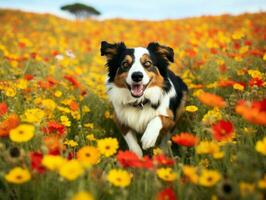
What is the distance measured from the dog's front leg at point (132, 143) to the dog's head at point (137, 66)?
44 cm

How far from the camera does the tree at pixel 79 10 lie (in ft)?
94.8

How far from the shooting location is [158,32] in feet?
36.0

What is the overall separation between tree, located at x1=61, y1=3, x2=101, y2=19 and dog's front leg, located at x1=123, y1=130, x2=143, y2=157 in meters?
25.6

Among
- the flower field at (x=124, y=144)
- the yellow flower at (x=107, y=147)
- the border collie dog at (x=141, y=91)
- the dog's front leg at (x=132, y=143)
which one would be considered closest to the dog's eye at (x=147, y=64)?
the border collie dog at (x=141, y=91)

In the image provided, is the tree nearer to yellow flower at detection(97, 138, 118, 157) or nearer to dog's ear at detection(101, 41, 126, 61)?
dog's ear at detection(101, 41, 126, 61)

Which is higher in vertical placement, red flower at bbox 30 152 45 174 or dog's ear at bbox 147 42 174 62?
dog's ear at bbox 147 42 174 62

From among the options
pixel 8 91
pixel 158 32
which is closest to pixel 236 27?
pixel 158 32

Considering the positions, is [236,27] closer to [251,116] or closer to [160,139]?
[160,139]

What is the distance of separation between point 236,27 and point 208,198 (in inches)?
391

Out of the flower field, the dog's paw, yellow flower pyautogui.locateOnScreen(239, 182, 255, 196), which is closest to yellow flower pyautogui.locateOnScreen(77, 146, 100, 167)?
the flower field

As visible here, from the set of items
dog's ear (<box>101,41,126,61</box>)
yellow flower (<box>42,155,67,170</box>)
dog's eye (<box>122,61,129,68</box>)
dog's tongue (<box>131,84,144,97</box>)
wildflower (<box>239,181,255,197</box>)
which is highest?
dog's ear (<box>101,41,126,61</box>)

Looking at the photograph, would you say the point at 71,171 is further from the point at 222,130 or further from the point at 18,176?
the point at 222,130

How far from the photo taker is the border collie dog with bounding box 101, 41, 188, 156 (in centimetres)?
398

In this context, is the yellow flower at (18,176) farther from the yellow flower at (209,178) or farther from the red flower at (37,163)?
the yellow flower at (209,178)
